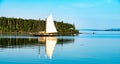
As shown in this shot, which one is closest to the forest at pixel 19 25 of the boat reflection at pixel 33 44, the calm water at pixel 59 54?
the boat reflection at pixel 33 44

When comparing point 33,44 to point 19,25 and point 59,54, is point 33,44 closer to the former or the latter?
point 59,54

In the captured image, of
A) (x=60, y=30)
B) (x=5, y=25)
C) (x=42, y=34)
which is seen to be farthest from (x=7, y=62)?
(x=60, y=30)

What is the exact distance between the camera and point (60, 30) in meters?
195

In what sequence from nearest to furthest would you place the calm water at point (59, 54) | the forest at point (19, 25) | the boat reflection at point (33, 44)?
the calm water at point (59, 54)
the boat reflection at point (33, 44)
the forest at point (19, 25)

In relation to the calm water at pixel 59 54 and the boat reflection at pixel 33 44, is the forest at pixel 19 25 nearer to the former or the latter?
the boat reflection at pixel 33 44

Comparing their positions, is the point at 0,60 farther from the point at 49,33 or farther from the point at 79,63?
the point at 49,33

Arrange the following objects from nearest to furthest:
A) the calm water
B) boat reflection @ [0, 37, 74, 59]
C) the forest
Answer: the calm water → boat reflection @ [0, 37, 74, 59] → the forest

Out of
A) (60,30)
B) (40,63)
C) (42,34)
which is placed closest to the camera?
(40,63)

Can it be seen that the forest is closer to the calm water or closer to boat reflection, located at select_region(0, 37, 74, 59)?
boat reflection, located at select_region(0, 37, 74, 59)

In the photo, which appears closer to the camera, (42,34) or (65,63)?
(65,63)

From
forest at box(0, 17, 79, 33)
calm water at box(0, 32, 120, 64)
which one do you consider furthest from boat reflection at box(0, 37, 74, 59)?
forest at box(0, 17, 79, 33)

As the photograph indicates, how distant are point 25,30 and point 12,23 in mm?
8252

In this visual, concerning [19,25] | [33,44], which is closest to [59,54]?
[33,44]

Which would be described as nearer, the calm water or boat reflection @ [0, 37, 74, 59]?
the calm water
